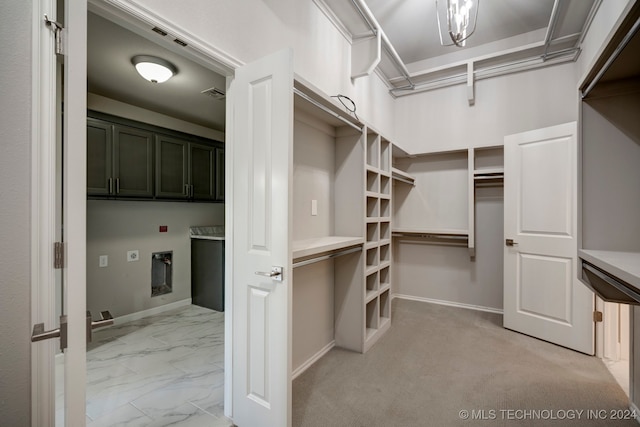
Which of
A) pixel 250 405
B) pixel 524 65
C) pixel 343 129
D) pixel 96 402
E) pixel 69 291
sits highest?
pixel 524 65

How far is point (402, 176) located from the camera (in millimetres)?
3758

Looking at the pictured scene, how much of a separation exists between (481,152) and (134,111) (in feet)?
14.5

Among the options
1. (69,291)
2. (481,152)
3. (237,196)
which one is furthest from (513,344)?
(69,291)

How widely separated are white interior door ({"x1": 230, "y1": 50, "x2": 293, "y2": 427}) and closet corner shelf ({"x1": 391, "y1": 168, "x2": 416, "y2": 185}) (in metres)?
2.10

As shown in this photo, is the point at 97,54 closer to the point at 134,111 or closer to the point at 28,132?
the point at 134,111

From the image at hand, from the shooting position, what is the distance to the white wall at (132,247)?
317cm

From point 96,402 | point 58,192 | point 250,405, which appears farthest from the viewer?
point 96,402

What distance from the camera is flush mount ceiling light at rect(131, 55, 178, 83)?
2.47m

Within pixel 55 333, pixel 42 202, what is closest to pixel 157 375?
pixel 55 333

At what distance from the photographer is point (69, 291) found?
0.98m

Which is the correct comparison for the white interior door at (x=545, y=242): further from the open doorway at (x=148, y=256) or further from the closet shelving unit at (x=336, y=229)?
the open doorway at (x=148, y=256)

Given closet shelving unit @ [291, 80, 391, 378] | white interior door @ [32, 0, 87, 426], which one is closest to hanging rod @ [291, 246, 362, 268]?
closet shelving unit @ [291, 80, 391, 378]

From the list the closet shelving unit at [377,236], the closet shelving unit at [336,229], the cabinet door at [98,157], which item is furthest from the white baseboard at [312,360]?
the cabinet door at [98,157]

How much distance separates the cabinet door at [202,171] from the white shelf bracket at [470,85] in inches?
141
